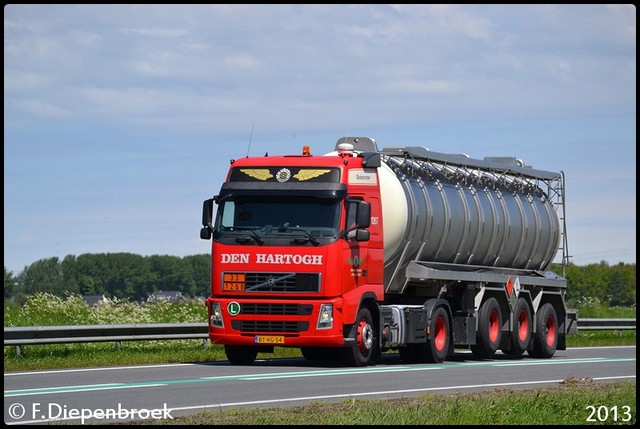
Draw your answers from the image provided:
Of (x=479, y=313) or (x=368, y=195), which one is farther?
(x=479, y=313)

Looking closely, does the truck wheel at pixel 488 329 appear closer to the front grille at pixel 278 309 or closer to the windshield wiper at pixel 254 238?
the front grille at pixel 278 309

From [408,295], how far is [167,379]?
7.72 m

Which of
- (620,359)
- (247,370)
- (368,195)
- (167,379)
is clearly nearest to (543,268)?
(620,359)

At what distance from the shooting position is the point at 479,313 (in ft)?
91.0

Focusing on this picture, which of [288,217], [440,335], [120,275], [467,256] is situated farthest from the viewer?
[120,275]

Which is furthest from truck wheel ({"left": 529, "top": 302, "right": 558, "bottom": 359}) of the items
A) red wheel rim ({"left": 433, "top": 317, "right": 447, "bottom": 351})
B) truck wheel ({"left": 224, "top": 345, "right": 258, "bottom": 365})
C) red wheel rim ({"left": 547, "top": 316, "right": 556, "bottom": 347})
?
truck wheel ({"left": 224, "top": 345, "right": 258, "bottom": 365})

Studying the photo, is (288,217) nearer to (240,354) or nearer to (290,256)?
(290,256)

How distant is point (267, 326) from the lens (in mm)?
23156

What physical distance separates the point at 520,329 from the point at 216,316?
880 cm

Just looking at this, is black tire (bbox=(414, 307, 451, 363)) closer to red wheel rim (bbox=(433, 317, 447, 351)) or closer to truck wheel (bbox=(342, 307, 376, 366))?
red wheel rim (bbox=(433, 317, 447, 351))

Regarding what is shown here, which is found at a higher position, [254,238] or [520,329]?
[254,238]

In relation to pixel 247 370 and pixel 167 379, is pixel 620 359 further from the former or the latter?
pixel 167 379
